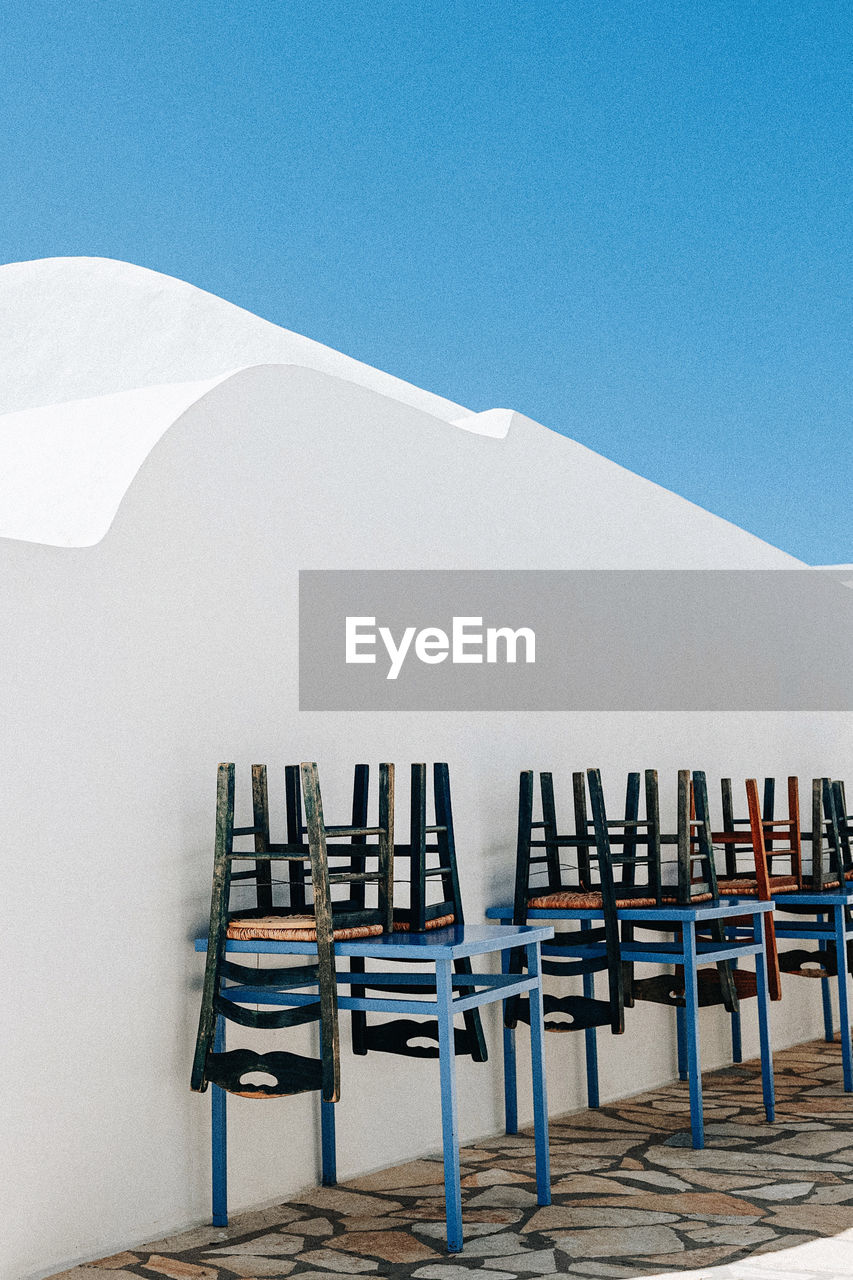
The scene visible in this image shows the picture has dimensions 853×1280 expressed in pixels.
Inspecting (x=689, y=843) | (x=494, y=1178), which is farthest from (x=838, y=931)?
(x=494, y=1178)

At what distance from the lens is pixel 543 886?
17.5 ft

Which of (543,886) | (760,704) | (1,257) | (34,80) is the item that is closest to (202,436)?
(543,886)

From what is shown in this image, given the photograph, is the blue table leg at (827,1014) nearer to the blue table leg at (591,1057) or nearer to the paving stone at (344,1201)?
the blue table leg at (591,1057)

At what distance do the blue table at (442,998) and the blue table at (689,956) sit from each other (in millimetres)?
674

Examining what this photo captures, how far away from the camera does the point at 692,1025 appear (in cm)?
474

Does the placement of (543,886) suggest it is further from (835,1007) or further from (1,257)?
(1,257)

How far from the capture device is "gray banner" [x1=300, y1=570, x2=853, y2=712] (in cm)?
477

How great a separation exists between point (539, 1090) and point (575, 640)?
2.25 meters

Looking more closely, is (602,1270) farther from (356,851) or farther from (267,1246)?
(356,851)

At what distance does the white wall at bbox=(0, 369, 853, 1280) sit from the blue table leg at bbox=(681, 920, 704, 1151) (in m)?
0.77

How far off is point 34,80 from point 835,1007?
17.0 m

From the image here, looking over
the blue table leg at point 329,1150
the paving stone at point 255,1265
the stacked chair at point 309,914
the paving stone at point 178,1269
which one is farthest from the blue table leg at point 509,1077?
the paving stone at point 178,1269

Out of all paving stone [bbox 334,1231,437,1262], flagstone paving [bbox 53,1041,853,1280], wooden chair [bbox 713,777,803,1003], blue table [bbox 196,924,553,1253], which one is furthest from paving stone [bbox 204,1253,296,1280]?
wooden chair [bbox 713,777,803,1003]

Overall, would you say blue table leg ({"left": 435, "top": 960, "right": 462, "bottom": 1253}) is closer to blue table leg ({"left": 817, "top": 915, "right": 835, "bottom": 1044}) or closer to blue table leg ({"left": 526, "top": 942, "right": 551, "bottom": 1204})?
blue table leg ({"left": 526, "top": 942, "right": 551, "bottom": 1204})
